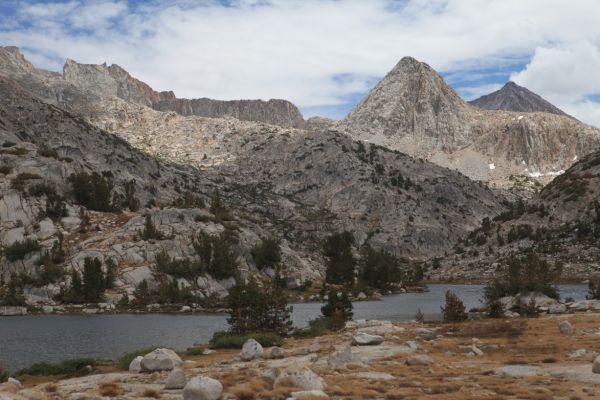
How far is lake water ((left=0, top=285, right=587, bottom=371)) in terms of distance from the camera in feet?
170

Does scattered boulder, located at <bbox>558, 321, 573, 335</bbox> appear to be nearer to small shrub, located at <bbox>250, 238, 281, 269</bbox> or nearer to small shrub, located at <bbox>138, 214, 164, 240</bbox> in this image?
small shrub, located at <bbox>138, 214, 164, 240</bbox>

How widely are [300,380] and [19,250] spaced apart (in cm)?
9910

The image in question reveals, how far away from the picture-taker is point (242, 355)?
38031mm

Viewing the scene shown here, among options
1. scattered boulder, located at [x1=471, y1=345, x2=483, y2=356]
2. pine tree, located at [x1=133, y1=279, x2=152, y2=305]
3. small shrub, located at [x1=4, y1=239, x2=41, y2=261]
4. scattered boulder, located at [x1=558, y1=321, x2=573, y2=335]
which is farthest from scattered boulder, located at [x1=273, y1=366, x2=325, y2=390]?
small shrub, located at [x1=4, y1=239, x2=41, y2=261]

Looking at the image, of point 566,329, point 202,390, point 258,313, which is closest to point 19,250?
point 258,313

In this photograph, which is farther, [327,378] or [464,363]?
[464,363]

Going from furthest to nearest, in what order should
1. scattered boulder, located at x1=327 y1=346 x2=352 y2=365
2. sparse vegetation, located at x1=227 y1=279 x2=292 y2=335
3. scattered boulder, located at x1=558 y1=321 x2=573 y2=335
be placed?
sparse vegetation, located at x1=227 y1=279 x2=292 y2=335, scattered boulder, located at x1=558 y1=321 x2=573 y2=335, scattered boulder, located at x1=327 y1=346 x2=352 y2=365

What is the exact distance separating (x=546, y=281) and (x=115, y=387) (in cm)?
7520

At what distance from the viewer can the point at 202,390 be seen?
2169 cm

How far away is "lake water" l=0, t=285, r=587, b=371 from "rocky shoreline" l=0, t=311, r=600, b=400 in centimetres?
1301

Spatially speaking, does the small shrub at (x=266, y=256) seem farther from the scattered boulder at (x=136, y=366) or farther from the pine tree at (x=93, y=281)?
the scattered boulder at (x=136, y=366)

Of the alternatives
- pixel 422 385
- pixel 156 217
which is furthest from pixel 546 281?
pixel 156 217

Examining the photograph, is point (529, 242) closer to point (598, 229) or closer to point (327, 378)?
point (598, 229)

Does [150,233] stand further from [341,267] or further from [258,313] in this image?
[258,313]
